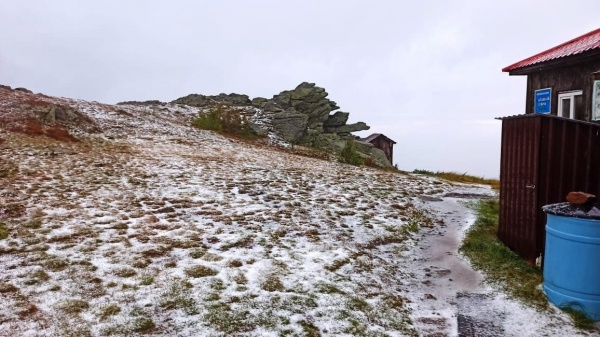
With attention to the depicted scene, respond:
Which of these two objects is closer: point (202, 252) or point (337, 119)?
point (202, 252)

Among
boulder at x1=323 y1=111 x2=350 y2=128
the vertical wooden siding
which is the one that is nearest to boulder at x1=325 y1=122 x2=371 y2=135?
boulder at x1=323 y1=111 x2=350 y2=128

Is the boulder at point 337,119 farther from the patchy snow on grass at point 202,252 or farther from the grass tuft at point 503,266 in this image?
the grass tuft at point 503,266

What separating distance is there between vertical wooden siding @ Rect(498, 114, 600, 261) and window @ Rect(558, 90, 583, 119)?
19.8ft

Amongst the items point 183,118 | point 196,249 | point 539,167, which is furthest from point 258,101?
point 539,167

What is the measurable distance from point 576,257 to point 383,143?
41838mm

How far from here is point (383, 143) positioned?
153 ft

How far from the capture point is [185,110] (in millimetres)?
44344

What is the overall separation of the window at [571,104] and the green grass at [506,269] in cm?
516

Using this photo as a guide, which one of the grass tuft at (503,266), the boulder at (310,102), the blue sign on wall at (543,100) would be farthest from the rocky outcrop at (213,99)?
the grass tuft at (503,266)

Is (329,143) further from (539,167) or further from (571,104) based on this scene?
(539,167)

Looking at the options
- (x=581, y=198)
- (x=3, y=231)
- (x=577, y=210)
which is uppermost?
(x=581, y=198)

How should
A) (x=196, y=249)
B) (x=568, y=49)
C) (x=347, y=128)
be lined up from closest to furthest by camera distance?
(x=196, y=249) < (x=568, y=49) < (x=347, y=128)

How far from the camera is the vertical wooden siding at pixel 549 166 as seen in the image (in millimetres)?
7324

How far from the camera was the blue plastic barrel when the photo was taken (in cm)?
545
